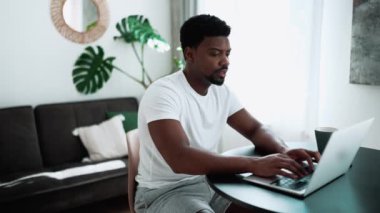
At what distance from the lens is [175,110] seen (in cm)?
131

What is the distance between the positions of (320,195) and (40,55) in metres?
2.54

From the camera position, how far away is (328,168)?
3.34ft

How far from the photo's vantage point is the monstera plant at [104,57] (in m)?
3.05

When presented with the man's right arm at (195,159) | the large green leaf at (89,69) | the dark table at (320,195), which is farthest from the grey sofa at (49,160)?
the dark table at (320,195)

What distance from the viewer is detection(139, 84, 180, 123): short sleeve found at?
1262 millimetres

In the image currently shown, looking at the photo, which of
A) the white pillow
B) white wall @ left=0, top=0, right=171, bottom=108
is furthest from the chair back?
white wall @ left=0, top=0, right=171, bottom=108

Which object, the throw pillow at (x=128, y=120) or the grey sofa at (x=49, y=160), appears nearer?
the grey sofa at (x=49, y=160)

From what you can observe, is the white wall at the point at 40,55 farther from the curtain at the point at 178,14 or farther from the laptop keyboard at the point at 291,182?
the laptop keyboard at the point at 291,182

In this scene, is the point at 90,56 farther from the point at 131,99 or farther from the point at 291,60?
the point at 291,60

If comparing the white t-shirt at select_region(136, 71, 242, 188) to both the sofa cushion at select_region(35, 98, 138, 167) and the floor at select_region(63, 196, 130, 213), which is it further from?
the sofa cushion at select_region(35, 98, 138, 167)

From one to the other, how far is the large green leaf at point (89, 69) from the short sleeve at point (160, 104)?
183cm

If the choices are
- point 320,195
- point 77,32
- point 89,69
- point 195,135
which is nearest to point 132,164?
point 195,135

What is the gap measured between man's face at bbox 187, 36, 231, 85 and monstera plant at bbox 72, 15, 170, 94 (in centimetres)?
171

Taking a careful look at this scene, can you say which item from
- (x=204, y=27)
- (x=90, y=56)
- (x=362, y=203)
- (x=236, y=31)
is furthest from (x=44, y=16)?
(x=362, y=203)
